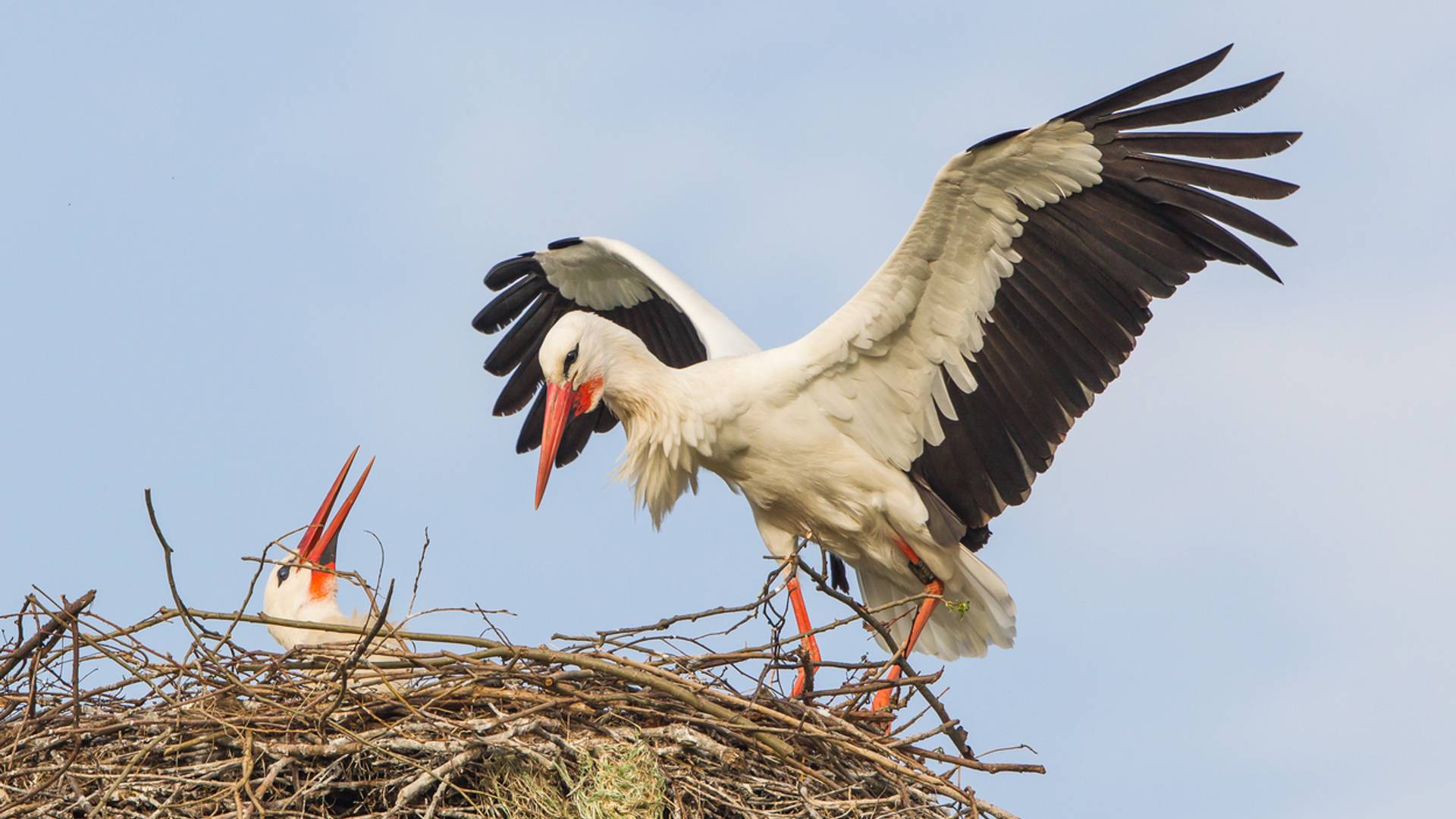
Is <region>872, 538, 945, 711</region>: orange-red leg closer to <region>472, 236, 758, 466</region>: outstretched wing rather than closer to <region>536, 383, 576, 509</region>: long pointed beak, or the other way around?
<region>536, 383, 576, 509</region>: long pointed beak

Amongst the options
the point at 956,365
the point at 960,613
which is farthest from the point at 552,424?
Answer: the point at 960,613

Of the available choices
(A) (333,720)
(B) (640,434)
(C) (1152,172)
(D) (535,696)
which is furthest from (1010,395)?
(A) (333,720)

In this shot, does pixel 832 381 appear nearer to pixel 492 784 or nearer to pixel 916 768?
pixel 916 768

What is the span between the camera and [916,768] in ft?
16.3

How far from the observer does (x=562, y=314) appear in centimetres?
808

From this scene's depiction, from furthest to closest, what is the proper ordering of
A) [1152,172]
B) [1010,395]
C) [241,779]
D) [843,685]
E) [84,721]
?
[1010,395] < [1152,172] < [843,685] < [84,721] < [241,779]

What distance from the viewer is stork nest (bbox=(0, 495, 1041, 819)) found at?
4473 millimetres

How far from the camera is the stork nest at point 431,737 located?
176 inches

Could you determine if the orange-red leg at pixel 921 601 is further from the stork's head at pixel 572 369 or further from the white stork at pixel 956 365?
the stork's head at pixel 572 369

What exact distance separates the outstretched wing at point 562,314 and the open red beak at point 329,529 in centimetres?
123

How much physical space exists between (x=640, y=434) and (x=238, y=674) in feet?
6.41

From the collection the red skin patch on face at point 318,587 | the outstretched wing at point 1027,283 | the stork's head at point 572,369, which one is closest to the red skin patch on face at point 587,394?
the stork's head at point 572,369

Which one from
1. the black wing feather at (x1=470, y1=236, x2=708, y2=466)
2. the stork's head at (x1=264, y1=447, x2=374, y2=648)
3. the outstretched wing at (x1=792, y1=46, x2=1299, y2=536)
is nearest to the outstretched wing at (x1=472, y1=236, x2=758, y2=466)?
the black wing feather at (x1=470, y1=236, x2=708, y2=466)

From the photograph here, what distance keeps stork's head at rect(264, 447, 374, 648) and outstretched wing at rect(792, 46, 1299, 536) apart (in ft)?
6.27
